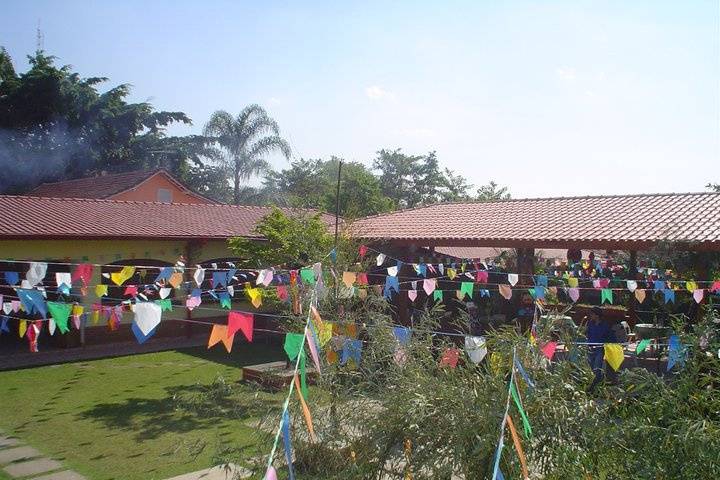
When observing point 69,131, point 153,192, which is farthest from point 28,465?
point 69,131

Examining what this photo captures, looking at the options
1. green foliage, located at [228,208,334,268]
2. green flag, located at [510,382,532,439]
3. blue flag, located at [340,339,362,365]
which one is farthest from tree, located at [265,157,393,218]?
green flag, located at [510,382,532,439]

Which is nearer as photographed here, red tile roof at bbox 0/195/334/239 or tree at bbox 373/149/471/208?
red tile roof at bbox 0/195/334/239

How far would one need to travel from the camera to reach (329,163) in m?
44.7

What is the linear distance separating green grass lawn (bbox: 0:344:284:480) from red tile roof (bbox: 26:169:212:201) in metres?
12.6

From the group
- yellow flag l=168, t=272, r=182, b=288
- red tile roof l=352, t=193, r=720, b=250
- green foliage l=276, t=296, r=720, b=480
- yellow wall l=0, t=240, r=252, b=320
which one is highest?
red tile roof l=352, t=193, r=720, b=250

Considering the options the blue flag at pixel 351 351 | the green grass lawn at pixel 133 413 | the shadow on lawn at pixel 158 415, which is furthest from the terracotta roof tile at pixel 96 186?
the blue flag at pixel 351 351

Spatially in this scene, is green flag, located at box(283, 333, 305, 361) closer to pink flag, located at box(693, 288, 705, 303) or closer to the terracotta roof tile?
pink flag, located at box(693, 288, 705, 303)

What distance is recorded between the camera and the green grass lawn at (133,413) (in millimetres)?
6465

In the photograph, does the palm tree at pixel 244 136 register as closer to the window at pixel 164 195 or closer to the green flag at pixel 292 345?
the window at pixel 164 195

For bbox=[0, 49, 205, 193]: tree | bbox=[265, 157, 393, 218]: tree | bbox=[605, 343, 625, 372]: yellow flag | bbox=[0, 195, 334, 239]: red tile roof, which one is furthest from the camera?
bbox=[265, 157, 393, 218]: tree

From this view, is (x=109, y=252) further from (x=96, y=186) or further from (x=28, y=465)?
(x=96, y=186)

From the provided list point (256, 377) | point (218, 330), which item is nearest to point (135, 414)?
point (256, 377)

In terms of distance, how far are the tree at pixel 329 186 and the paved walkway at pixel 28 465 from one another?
1939 centimetres

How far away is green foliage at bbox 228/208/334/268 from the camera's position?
10.8 meters
